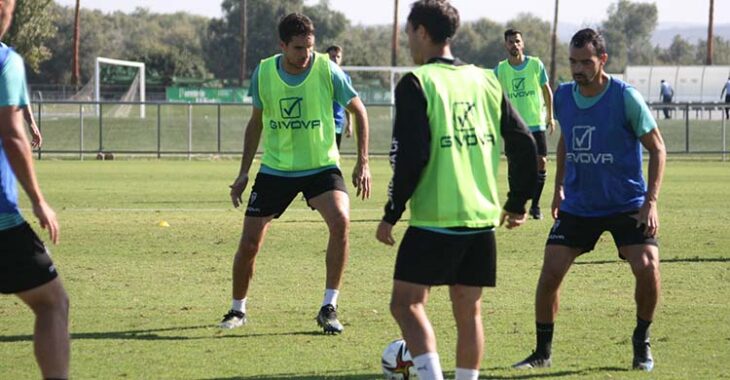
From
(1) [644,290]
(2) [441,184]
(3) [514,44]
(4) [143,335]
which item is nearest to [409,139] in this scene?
(2) [441,184]

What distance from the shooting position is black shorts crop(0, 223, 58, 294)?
242 inches

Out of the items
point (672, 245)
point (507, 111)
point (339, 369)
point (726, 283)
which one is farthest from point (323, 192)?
point (672, 245)

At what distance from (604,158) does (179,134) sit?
3250 centimetres

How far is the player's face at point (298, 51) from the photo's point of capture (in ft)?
30.6

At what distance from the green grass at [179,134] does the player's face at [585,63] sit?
92.8 ft

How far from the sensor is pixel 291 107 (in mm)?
9570

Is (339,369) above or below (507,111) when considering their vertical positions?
below

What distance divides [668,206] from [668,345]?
11.6 metres

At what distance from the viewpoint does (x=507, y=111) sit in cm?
653

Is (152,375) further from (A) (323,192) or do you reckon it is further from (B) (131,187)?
(B) (131,187)

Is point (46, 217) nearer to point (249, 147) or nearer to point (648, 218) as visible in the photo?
point (648, 218)

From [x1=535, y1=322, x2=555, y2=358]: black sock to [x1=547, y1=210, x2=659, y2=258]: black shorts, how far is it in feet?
1.68

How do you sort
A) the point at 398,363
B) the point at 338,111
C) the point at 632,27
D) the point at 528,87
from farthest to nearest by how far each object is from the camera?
1. the point at 632,27
2. the point at 528,87
3. the point at 338,111
4. the point at 398,363

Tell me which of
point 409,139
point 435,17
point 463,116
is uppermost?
point 435,17
